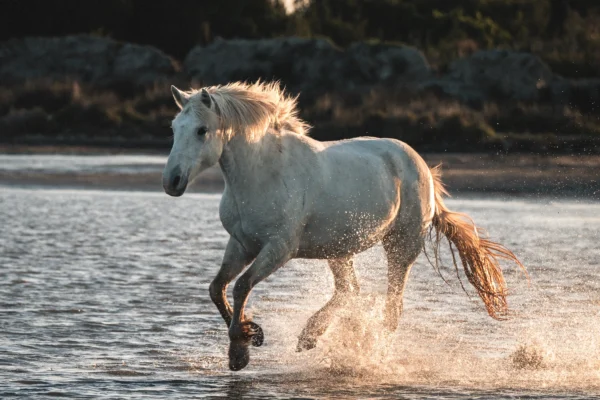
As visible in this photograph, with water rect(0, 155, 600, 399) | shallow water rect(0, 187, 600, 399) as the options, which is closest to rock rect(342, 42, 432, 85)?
water rect(0, 155, 600, 399)

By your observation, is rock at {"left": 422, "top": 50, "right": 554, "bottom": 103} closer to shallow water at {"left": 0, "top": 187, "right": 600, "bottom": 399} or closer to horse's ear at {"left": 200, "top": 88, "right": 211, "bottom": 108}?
shallow water at {"left": 0, "top": 187, "right": 600, "bottom": 399}

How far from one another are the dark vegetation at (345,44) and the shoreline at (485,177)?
162cm

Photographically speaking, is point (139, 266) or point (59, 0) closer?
point (139, 266)

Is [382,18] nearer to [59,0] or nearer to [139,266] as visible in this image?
[59,0]

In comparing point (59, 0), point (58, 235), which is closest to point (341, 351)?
point (58, 235)

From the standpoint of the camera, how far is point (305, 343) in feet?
28.8

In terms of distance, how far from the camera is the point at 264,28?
44500 mm

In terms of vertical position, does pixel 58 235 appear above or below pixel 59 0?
below

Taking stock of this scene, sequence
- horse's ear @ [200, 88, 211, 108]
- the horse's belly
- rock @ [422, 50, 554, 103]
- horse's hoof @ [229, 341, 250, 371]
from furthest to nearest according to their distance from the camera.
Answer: rock @ [422, 50, 554, 103] → the horse's belly → horse's hoof @ [229, 341, 250, 371] → horse's ear @ [200, 88, 211, 108]

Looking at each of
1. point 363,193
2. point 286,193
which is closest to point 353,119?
point 363,193

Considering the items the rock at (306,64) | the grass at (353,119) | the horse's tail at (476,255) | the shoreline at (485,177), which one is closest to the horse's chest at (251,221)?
the horse's tail at (476,255)

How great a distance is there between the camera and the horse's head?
7523 millimetres

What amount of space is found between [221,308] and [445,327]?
209 centimetres

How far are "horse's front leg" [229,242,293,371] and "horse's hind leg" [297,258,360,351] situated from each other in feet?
2.39
